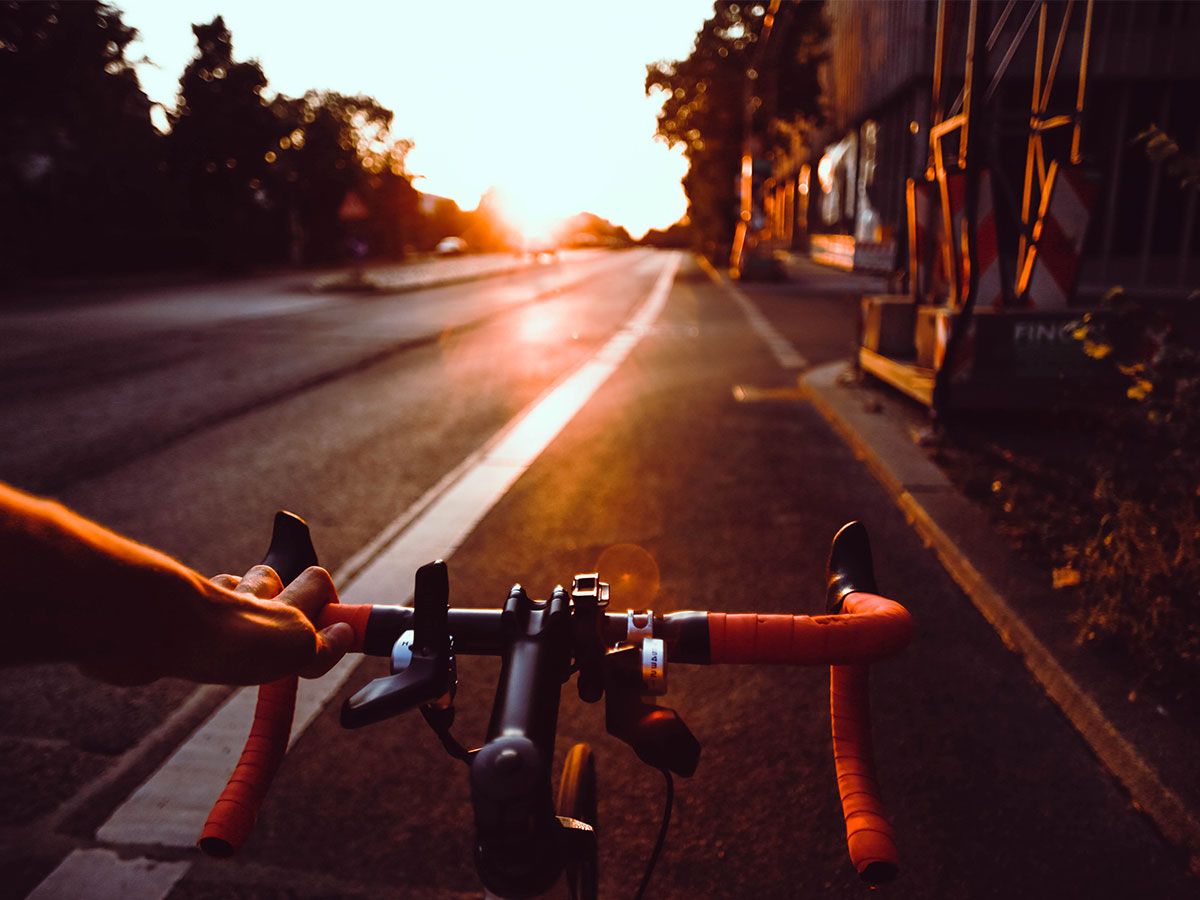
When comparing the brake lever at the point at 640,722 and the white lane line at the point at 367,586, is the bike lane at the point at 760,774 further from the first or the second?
the brake lever at the point at 640,722

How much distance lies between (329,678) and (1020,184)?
24470 mm

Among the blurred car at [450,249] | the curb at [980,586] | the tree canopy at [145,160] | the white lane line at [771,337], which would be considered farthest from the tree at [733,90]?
the curb at [980,586]

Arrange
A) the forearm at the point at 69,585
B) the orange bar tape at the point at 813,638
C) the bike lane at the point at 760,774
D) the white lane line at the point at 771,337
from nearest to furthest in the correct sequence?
the forearm at the point at 69,585, the orange bar tape at the point at 813,638, the bike lane at the point at 760,774, the white lane line at the point at 771,337

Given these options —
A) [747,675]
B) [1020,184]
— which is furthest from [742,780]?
[1020,184]

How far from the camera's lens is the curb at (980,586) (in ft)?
8.20

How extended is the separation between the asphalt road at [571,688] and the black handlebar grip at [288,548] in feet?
4.62

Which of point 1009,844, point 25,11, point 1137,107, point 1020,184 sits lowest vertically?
point 1009,844

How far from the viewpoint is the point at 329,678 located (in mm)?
3377

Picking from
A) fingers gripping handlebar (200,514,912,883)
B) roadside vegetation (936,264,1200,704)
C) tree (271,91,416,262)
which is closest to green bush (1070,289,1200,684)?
roadside vegetation (936,264,1200,704)

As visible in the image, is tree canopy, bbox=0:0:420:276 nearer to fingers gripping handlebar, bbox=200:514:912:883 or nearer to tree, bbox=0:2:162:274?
tree, bbox=0:2:162:274

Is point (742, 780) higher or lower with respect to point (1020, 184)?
lower

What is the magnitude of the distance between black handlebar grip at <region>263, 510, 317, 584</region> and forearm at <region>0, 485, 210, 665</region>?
15.7 inches

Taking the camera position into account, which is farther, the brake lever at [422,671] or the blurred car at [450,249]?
the blurred car at [450,249]

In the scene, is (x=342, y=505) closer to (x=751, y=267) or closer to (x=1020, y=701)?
(x=1020, y=701)
